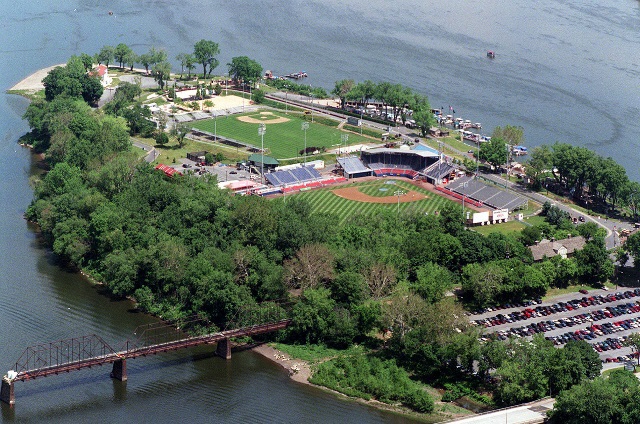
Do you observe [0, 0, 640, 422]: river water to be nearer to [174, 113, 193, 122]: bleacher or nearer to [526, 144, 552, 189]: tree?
[526, 144, 552, 189]: tree

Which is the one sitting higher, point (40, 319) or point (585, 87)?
point (585, 87)

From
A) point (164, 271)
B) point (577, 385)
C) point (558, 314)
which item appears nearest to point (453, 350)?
point (577, 385)

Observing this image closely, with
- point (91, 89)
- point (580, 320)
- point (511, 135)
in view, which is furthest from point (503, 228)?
point (91, 89)

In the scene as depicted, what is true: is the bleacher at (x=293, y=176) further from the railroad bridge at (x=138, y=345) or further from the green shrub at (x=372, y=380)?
the green shrub at (x=372, y=380)

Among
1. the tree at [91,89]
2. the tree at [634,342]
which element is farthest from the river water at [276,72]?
the tree at [634,342]

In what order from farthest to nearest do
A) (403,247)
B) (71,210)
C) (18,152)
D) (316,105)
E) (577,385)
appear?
1. (316,105)
2. (18,152)
3. (71,210)
4. (403,247)
5. (577,385)

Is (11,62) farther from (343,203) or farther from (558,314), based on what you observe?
(558,314)

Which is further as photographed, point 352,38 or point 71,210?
point 352,38

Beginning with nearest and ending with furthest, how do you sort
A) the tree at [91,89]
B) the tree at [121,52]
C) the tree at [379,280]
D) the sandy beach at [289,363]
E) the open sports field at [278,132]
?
the sandy beach at [289,363], the tree at [379,280], the open sports field at [278,132], the tree at [91,89], the tree at [121,52]
